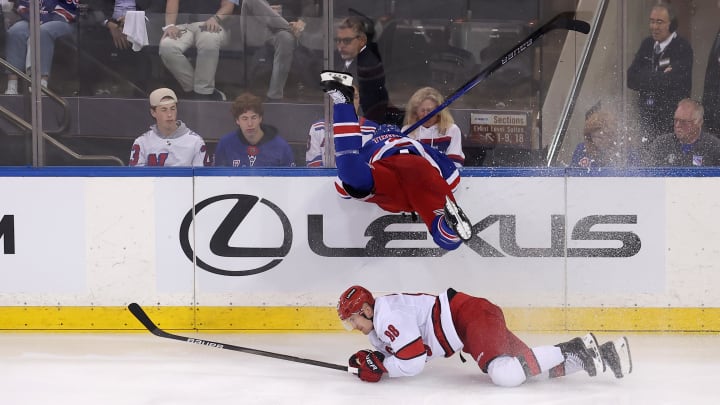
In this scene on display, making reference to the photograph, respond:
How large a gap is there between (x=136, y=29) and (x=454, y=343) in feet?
7.86

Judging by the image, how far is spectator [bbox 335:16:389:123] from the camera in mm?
5191

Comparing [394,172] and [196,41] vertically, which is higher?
[196,41]

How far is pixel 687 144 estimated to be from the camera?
5.17m

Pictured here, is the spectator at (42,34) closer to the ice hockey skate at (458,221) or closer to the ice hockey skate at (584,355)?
the ice hockey skate at (458,221)

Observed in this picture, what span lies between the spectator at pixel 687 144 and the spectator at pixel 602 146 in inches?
5.7

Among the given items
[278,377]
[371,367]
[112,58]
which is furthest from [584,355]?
[112,58]

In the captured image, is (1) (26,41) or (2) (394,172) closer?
(2) (394,172)

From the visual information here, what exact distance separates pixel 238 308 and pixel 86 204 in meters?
0.96

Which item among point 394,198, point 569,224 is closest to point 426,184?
point 394,198

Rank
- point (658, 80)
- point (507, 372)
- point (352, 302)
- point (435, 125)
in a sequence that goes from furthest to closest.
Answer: point (435, 125) < point (658, 80) < point (352, 302) < point (507, 372)

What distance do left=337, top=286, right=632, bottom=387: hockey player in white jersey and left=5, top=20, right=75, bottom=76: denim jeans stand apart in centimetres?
219

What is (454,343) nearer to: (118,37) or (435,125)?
(435,125)

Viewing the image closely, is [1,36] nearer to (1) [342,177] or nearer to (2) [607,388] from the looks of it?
(1) [342,177]

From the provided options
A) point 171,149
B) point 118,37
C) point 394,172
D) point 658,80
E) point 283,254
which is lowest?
point 283,254
